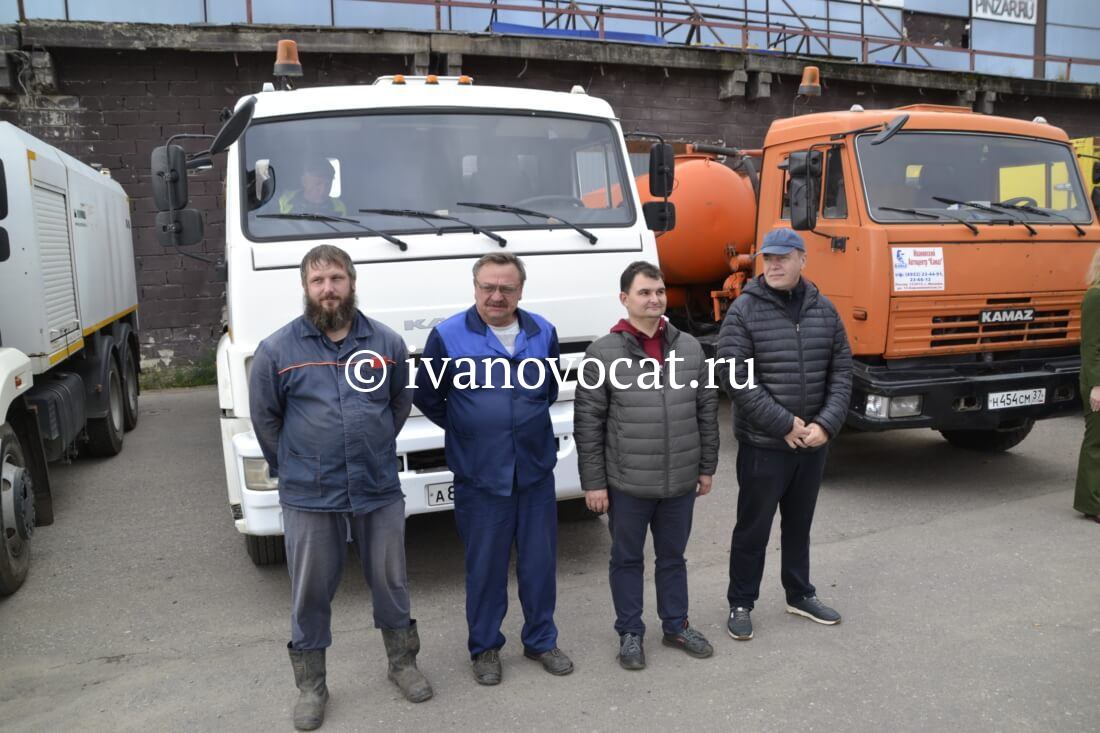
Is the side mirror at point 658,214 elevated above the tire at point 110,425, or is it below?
above

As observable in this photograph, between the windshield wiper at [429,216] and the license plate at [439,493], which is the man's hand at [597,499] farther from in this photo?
the windshield wiper at [429,216]

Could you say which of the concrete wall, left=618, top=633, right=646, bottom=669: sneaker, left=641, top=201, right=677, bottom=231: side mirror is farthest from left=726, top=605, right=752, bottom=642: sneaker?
the concrete wall

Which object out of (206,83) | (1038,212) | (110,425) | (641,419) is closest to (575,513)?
(641,419)

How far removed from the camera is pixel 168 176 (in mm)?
4512

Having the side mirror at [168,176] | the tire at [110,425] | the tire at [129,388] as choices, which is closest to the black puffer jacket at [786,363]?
the side mirror at [168,176]

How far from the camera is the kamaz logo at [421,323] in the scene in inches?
165

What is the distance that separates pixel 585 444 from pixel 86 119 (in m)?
10.2

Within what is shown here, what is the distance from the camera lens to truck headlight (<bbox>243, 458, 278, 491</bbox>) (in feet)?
12.9

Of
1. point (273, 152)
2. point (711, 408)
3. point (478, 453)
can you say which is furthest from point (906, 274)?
point (273, 152)

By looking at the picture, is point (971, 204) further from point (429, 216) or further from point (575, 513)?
point (429, 216)

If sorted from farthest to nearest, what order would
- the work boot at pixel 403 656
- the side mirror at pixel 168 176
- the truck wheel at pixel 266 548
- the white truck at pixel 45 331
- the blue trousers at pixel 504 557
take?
the white truck at pixel 45 331 < the truck wheel at pixel 266 548 < the side mirror at pixel 168 176 < the blue trousers at pixel 504 557 < the work boot at pixel 403 656

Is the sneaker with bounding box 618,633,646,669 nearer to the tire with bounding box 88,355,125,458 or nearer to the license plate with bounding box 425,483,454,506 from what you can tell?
the license plate with bounding box 425,483,454,506

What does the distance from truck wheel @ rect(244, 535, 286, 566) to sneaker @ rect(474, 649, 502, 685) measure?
160cm

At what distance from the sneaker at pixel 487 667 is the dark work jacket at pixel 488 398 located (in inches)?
27.3
